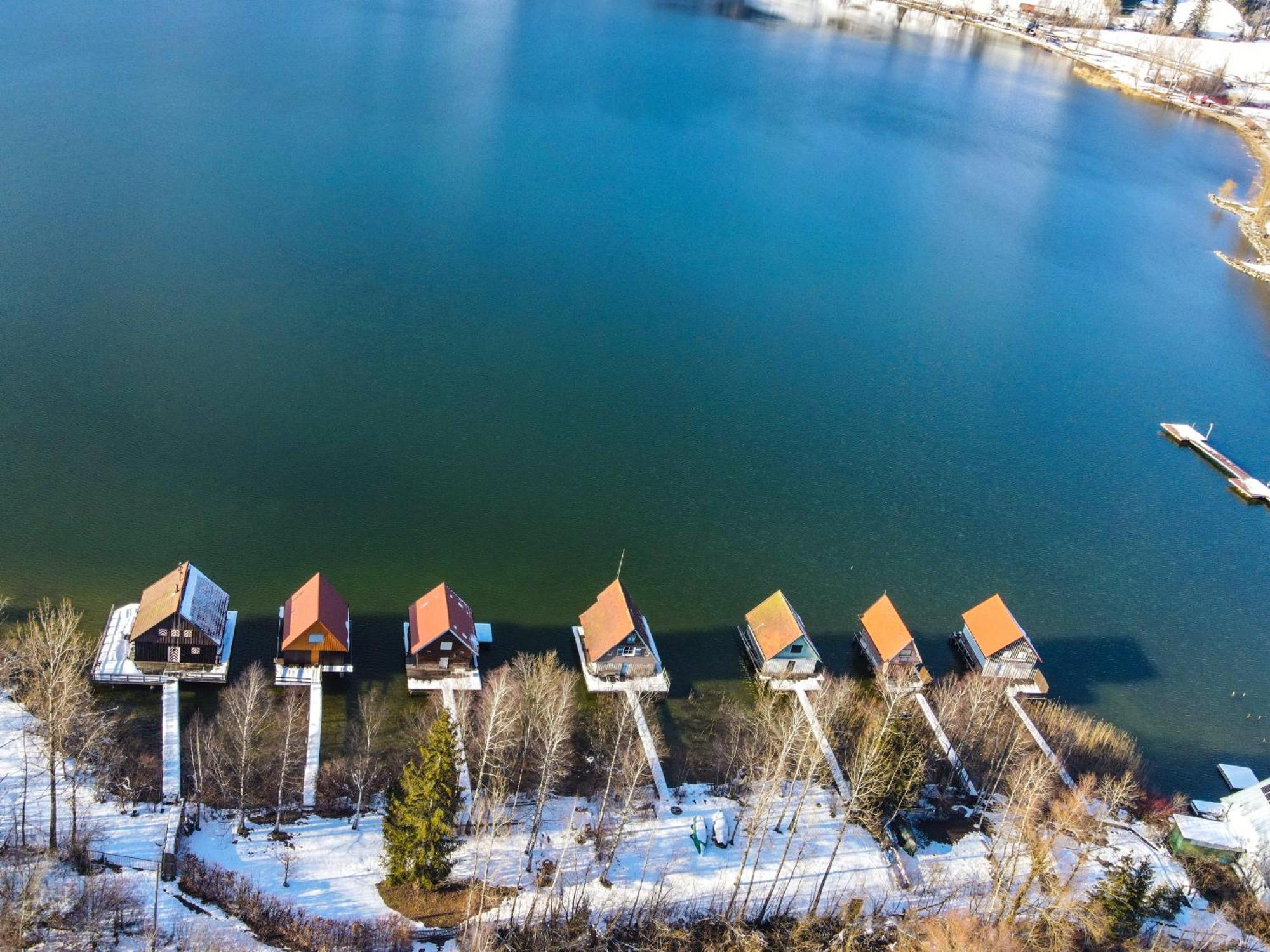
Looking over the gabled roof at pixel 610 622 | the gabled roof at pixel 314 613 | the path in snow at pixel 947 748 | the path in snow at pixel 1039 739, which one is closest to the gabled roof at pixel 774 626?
the gabled roof at pixel 610 622

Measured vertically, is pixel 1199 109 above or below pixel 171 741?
above

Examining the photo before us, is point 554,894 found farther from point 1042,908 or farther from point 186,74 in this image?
point 186,74

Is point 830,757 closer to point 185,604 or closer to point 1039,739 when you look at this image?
point 1039,739

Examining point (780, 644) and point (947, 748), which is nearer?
point (947, 748)

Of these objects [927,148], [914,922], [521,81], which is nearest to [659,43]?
[521,81]

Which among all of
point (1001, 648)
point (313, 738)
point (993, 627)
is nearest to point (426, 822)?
point (313, 738)

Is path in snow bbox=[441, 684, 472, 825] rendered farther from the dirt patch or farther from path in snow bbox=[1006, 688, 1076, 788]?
path in snow bbox=[1006, 688, 1076, 788]
